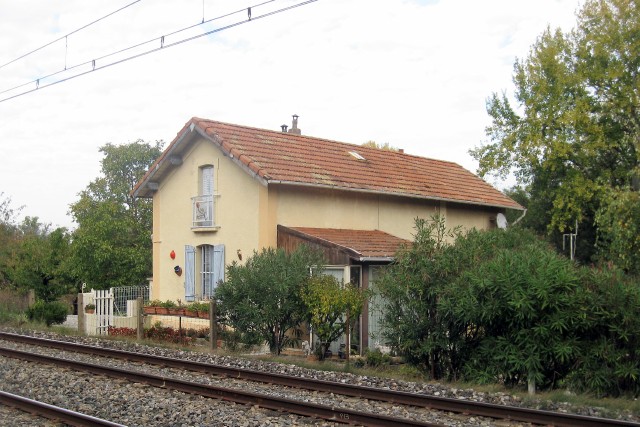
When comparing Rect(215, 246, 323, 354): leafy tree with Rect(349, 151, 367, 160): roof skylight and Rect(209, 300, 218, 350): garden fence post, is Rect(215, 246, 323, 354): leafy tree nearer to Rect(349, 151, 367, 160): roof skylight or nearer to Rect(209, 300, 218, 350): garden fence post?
Rect(209, 300, 218, 350): garden fence post

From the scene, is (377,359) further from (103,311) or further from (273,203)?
(103,311)

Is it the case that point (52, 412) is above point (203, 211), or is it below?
below

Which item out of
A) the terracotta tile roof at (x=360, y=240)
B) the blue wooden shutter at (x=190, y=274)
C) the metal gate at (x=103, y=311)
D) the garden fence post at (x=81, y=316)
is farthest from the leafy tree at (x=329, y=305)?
the garden fence post at (x=81, y=316)

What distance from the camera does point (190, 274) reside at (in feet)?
72.4

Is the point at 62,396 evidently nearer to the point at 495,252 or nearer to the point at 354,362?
the point at 354,362

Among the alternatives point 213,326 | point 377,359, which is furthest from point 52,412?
point 213,326

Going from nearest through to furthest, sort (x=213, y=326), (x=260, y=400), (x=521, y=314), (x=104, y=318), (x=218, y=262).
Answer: (x=260, y=400) < (x=521, y=314) < (x=213, y=326) < (x=218, y=262) < (x=104, y=318)

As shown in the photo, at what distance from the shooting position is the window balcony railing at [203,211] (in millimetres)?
21500

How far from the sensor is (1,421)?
372 inches

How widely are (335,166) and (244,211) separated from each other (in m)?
3.64

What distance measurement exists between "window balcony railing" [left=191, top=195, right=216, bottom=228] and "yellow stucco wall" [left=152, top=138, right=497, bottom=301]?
220 mm

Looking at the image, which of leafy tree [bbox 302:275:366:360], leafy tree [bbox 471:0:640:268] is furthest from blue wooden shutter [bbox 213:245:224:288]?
leafy tree [bbox 471:0:640:268]

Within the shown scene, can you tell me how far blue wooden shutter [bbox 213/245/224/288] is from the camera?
68.7 feet

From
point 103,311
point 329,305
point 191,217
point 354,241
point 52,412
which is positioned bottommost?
point 52,412
